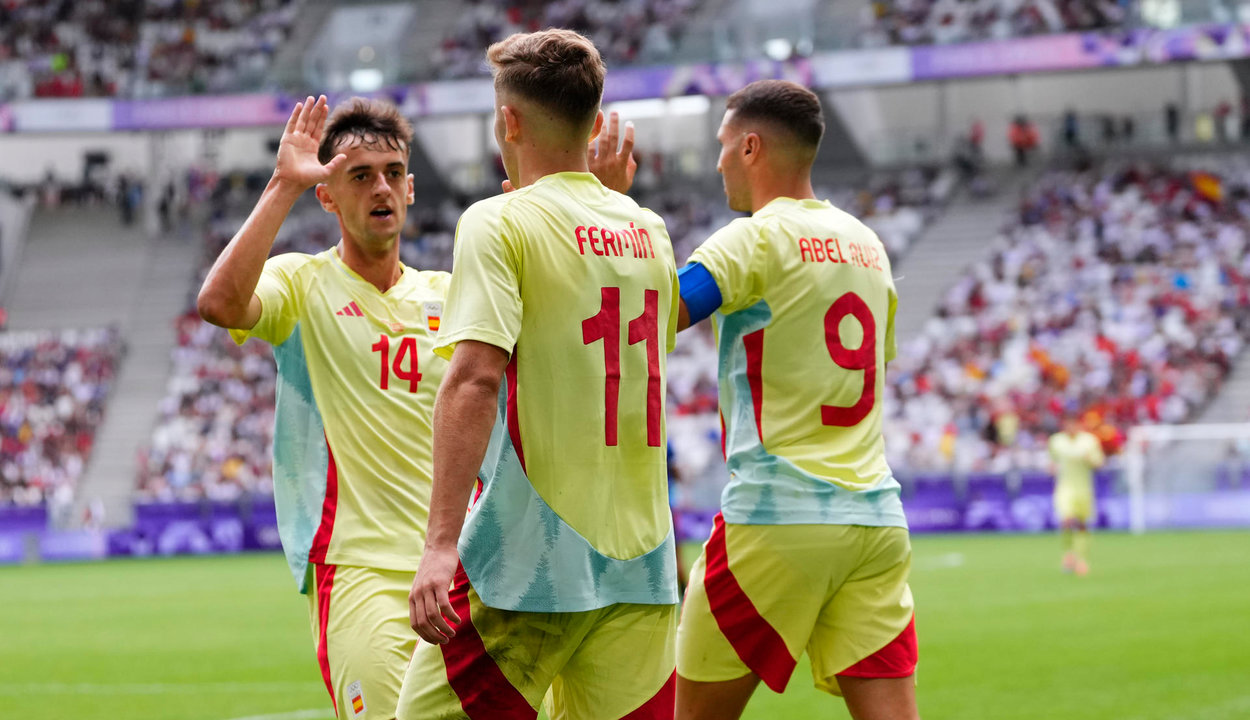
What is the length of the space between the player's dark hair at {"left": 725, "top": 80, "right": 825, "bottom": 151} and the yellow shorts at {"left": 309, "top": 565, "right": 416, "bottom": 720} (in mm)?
1821

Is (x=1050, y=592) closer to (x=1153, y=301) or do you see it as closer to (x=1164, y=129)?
(x=1153, y=301)

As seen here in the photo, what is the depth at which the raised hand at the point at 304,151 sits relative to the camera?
422 cm

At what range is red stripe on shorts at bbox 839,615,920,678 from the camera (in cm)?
462

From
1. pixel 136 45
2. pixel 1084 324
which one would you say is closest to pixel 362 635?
pixel 1084 324

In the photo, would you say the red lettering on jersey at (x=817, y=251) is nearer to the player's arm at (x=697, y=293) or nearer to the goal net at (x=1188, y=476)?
the player's arm at (x=697, y=293)

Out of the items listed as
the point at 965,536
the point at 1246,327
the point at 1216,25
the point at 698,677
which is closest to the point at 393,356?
the point at 698,677

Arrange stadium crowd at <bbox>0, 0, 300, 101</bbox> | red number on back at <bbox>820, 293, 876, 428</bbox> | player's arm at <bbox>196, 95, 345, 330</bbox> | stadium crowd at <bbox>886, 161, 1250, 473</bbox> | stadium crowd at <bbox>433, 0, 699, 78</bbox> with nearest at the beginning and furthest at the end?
1. player's arm at <bbox>196, 95, 345, 330</bbox>
2. red number on back at <bbox>820, 293, 876, 428</bbox>
3. stadium crowd at <bbox>886, 161, 1250, 473</bbox>
4. stadium crowd at <bbox>433, 0, 699, 78</bbox>
5. stadium crowd at <bbox>0, 0, 300, 101</bbox>

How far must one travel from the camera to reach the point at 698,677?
477 centimetres

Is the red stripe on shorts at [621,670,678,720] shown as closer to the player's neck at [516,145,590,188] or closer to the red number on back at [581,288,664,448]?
Answer: the red number on back at [581,288,664,448]

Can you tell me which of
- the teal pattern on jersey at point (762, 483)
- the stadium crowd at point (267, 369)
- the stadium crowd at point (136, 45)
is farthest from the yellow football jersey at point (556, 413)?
the stadium crowd at point (136, 45)

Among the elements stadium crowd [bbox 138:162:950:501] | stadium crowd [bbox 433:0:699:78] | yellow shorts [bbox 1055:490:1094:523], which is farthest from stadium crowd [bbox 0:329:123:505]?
yellow shorts [bbox 1055:490:1094:523]

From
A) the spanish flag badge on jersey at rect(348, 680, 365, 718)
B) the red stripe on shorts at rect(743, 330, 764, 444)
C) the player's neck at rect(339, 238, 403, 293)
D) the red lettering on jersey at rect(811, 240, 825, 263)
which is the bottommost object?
the spanish flag badge on jersey at rect(348, 680, 365, 718)

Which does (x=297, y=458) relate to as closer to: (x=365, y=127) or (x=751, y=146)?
(x=365, y=127)

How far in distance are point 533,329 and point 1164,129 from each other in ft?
113
